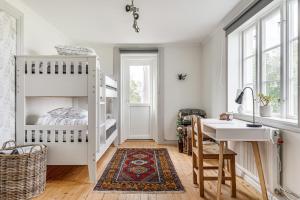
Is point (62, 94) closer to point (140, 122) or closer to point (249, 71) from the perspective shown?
point (249, 71)

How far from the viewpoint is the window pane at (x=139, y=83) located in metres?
5.21

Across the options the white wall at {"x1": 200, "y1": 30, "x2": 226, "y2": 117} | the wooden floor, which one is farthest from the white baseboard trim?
the white wall at {"x1": 200, "y1": 30, "x2": 226, "y2": 117}

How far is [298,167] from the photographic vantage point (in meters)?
1.71

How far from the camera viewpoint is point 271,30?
2.33m

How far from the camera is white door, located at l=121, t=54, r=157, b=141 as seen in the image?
16.8ft

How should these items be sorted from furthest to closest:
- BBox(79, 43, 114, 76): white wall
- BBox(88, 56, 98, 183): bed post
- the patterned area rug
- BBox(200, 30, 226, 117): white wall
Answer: BBox(79, 43, 114, 76): white wall → BBox(200, 30, 226, 117): white wall → BBox(88, 56, 98, 183): bed post → the patterned area rug

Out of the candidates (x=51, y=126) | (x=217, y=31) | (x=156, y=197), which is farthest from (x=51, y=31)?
(x=156, y=197)

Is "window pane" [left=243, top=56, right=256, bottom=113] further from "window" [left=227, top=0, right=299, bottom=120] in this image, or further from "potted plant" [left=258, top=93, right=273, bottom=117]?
"potted plant" [left=258, top=93, right=273, bottom=117]

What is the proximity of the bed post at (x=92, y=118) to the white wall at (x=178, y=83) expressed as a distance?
7.78ft

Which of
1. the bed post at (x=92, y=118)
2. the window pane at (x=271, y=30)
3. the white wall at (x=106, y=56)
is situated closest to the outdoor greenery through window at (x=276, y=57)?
the window pane at (x=271, y=30)

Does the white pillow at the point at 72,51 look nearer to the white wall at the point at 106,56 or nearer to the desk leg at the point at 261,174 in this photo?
the white wall at the point at 106,56

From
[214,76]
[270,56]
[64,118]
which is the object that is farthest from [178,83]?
[64,118]

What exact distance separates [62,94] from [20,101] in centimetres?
50

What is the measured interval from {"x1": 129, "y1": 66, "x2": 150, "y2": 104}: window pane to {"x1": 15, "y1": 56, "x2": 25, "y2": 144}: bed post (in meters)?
2.90
